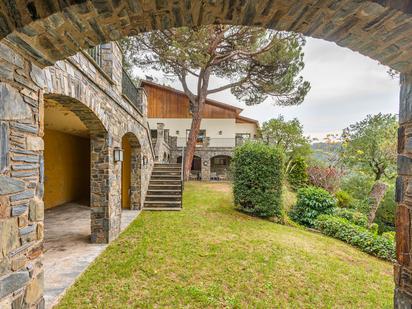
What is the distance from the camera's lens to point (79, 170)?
9359mm

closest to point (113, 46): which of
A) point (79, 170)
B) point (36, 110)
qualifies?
point (36, 110)

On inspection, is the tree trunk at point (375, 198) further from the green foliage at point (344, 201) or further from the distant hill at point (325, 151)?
the distant hill at point (325, 151)

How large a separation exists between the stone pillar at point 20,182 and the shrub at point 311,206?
6.94 m

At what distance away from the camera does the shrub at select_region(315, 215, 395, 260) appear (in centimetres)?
468

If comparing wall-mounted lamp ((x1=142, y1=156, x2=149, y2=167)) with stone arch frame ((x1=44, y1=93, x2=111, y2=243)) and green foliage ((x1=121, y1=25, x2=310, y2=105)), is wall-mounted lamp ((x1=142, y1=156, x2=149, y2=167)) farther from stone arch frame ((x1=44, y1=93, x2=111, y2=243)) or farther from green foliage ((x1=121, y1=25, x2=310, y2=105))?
green foliage ((x1=121, y1=25, x2=310, y2=105))

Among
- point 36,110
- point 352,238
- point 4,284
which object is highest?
point 36,110

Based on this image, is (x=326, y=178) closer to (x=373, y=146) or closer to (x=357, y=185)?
(x=357, y=185)

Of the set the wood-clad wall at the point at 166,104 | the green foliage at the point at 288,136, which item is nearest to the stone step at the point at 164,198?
the green foliage at the point at 288,136

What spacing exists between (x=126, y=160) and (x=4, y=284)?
240 inches

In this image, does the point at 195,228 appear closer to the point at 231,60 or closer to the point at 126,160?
the point at 126,160

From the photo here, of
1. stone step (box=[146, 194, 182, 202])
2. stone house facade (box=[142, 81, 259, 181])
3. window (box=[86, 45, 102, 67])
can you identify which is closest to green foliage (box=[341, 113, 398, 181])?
stone house facade (box=[142, 81, 259, 181])

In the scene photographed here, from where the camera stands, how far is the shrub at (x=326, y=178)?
949cm

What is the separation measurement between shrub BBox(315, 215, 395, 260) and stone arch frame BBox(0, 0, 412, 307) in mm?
4090

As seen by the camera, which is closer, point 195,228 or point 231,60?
point 195,228
